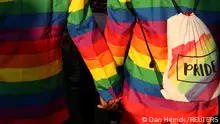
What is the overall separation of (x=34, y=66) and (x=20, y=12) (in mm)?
321

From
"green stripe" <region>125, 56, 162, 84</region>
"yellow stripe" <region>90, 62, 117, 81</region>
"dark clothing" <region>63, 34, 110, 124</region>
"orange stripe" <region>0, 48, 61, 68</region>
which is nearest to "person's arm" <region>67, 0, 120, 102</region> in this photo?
"yellow stripe" <region>90, 62, 117, 81</region>

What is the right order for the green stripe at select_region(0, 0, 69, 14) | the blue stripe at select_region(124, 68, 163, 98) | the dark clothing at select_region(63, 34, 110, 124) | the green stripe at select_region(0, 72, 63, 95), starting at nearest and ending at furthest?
the green stripe at select_region(0, 0, 69, 14) < the green stripe at select_region(0, 72, 63, 95) < the blue stripe at select_region(124, 68, 163, 98) < the dark clothing at select_region(63, 34, 110, 124)

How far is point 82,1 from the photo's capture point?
245 centimetres

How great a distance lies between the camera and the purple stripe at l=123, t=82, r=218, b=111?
2513 millimetres

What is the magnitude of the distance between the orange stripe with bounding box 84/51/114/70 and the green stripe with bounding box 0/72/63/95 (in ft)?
0.87

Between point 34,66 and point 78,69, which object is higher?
point 34,66

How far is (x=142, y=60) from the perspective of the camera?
2.58m

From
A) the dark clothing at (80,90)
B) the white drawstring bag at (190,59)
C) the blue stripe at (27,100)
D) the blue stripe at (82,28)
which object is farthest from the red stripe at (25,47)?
the dark clothing at (80,90)

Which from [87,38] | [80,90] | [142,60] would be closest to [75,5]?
[87,38]

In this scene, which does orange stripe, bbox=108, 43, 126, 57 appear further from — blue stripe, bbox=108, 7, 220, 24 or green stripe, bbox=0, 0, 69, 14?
green stripe, bbox=0, 0, 69, 14

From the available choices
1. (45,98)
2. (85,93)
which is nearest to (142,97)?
(45,98)

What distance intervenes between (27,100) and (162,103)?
0.84m

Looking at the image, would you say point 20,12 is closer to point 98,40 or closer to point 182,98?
point 98,40

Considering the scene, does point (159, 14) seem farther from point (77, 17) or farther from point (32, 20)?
point (32, 20)
